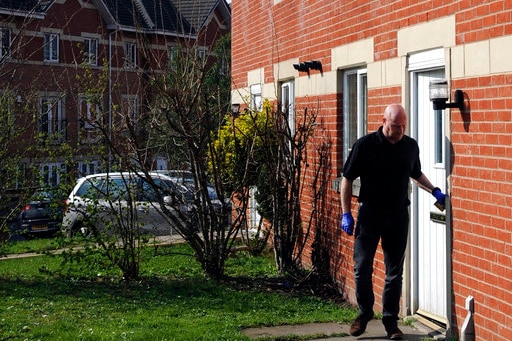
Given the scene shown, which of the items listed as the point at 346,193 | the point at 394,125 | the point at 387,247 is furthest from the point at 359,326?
the point at 394,125

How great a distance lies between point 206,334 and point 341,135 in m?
3.66

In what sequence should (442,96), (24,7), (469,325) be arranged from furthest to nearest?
(24,7) → (442,96) → (469,325)

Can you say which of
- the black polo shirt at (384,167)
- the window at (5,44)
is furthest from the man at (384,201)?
the window at (5,44)

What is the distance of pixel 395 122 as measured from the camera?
263 inches

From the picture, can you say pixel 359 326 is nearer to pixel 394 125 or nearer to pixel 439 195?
pixel 439 195

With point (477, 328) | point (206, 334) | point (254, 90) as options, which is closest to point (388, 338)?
point (477, 328)

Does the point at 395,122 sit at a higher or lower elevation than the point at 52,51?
lower

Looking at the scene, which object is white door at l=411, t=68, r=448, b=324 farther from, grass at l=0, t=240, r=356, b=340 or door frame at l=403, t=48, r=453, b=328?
grass at l=0, t=240, r=356, b=340

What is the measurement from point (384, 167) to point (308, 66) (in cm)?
409

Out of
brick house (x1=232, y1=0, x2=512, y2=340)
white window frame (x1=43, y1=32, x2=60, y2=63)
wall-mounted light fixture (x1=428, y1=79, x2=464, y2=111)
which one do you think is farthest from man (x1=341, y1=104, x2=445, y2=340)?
white window frame (x1=43, y1=32, x2=60, y2=63)

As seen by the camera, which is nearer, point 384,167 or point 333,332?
point 384,167

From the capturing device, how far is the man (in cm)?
686

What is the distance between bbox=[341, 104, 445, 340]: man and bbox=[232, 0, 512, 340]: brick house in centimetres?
40

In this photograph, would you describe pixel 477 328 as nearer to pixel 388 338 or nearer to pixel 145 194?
pixel 388 338
